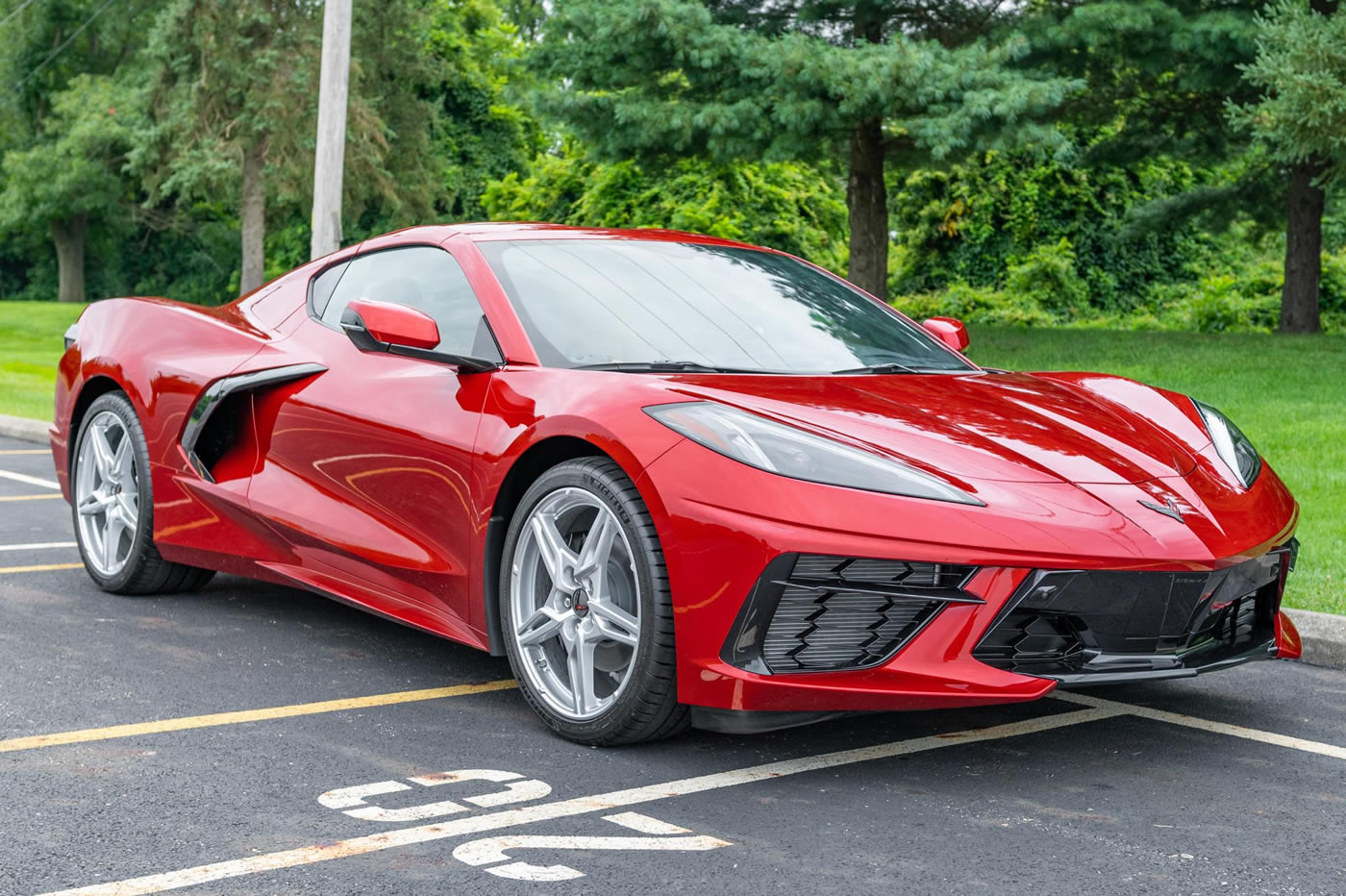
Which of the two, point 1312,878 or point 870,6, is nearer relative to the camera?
point 1312,878

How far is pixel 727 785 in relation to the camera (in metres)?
3.78

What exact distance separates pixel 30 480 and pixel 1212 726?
7.55 metres

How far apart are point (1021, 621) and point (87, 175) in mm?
41354

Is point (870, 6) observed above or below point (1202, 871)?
above

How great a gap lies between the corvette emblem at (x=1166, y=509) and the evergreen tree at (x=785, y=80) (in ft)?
36.4

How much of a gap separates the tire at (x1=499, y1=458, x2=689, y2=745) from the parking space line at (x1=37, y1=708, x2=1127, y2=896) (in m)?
0.25

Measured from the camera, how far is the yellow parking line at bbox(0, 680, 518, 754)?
4.07 meters

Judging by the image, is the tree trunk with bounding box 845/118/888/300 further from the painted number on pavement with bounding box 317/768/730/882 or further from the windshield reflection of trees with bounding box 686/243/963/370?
the painted number on pavement with bounding box 317/768/730/882

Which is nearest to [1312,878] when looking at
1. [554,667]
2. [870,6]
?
[554,667]

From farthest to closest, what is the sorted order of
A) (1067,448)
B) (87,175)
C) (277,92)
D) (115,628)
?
(87,175) < (277,92) < (115,628) < (1067,448)

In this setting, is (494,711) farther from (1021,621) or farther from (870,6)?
(870,6)

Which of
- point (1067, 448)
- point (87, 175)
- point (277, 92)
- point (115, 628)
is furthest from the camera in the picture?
point (87, 175)

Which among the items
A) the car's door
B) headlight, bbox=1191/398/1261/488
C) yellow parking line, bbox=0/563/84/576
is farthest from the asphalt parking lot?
yellow parking line, bbox=0/563/84/576

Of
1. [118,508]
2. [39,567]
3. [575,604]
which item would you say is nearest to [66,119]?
[39,567]
